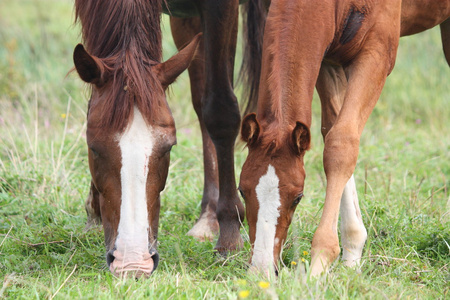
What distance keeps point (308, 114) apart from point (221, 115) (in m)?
1.14

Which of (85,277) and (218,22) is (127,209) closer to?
(85,277)

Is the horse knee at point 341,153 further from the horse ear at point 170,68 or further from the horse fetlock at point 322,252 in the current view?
the horse ear at point 170,68

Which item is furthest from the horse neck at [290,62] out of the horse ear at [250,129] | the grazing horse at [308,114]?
Result: the horse ear at [250,129]

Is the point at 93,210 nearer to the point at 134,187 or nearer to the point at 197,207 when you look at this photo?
the point at 197,207

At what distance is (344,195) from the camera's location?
11.9 ft

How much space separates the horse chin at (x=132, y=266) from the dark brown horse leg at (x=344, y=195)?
106 cm

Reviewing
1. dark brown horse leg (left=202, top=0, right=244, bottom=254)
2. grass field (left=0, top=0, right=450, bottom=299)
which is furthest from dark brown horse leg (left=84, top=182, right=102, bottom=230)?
dark brown horse leg (left=202, top=0, right=244, bottom=254)

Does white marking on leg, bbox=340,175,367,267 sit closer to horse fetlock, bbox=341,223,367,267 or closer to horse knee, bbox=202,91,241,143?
horse fetlock, bbox=341,223,367,267

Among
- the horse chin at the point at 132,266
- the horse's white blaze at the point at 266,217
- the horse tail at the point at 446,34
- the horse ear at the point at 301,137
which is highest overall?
the horse tail at the point at 446,34

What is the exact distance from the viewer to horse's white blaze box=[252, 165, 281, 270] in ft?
9.50

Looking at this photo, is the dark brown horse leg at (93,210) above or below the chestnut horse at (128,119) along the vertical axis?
below

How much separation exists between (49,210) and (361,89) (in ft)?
7.91

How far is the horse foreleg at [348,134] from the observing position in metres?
3.01

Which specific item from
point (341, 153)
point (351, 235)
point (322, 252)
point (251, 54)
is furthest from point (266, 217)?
point (251, 54)
